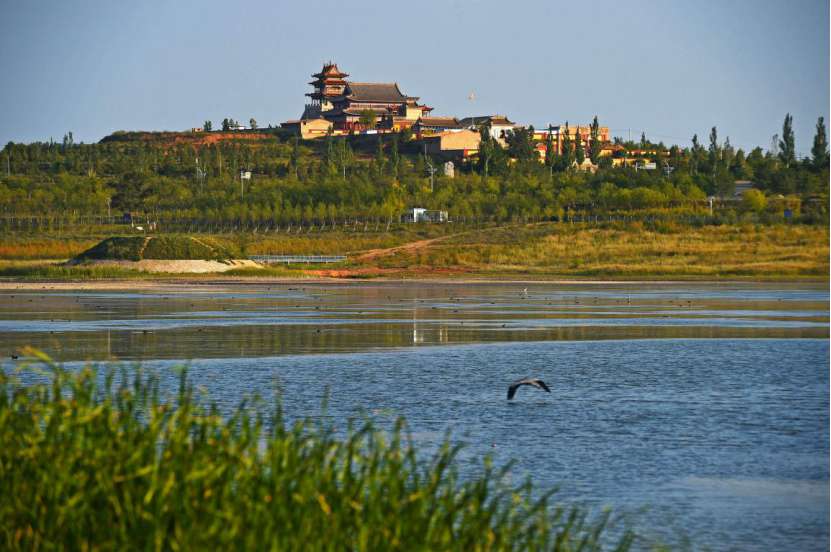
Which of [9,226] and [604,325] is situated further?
[9,226]

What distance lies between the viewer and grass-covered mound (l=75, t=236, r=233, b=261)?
264ft

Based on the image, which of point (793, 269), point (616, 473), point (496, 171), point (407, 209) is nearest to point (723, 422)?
point (616, 473)

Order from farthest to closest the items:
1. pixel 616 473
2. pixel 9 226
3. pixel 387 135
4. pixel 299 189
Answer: pixel 387 135 < pixel 299 189 < pixel 9 226 < pixel 616 473

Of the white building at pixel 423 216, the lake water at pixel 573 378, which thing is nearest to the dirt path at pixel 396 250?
the white building at pixel 423 216

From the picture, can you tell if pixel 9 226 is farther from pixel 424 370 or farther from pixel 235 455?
pixel 235 455

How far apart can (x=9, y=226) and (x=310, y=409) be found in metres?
112

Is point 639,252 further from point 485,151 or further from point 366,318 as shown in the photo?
point 485,151

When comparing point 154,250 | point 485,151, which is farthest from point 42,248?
point 485,151

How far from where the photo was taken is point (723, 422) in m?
19.2

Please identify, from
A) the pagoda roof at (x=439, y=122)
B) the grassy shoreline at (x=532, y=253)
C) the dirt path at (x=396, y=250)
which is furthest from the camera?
the pagoda roof at (x=439, y=122)

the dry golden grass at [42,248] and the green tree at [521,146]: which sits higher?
the green tree at [521,146]

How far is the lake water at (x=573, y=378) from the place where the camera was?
14391 mm

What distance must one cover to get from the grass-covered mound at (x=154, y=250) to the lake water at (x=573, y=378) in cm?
2977

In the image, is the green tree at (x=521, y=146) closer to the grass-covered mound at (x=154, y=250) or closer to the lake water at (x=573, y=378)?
the grass-covered mound at (x=154, y=250)
